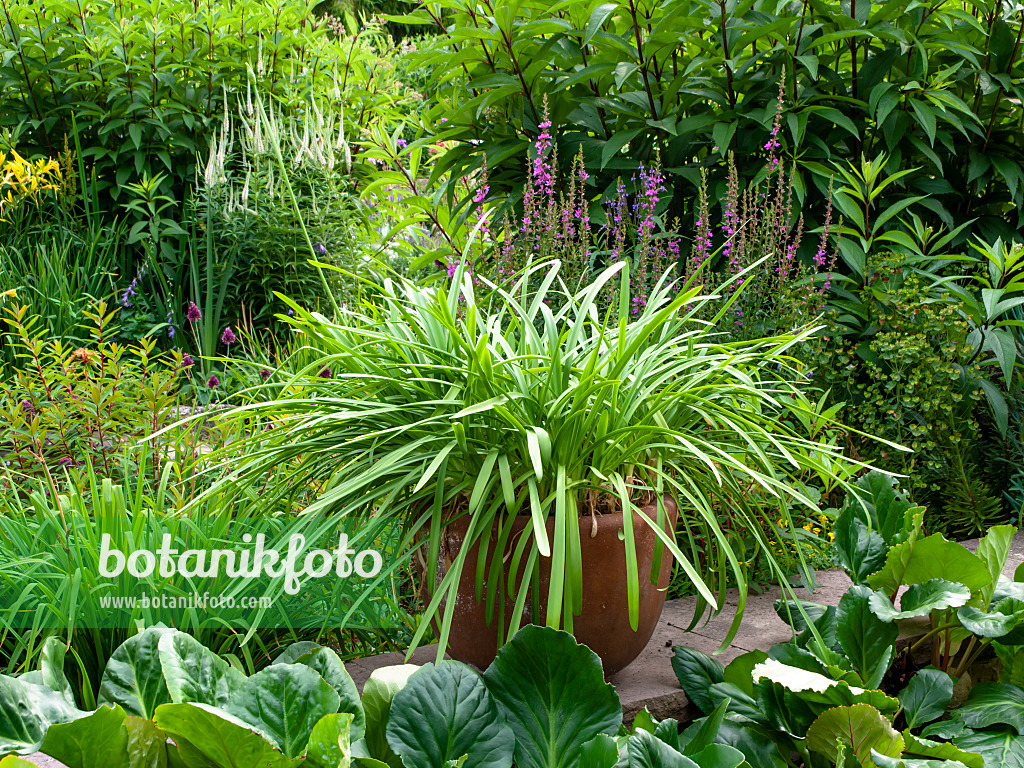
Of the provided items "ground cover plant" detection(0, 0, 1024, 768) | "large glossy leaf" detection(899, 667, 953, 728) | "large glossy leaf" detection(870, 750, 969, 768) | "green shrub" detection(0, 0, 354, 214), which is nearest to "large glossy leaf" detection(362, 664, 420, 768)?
"ground cover plant" detection(0, 0, 1024, 768)

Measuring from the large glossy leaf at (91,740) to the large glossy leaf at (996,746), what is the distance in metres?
1.38

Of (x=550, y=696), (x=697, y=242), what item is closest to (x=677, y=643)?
(x=550, y=696)

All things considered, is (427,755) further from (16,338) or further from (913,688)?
(16,338)

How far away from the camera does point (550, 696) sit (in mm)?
1241

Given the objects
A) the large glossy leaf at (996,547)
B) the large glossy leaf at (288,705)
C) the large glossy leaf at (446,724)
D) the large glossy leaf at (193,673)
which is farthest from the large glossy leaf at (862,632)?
the large glossy leaf at (193,673)

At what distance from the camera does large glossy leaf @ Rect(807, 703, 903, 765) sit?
1234 millimetres

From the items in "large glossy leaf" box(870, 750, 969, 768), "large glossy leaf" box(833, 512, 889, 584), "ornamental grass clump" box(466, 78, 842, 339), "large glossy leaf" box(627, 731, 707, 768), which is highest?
"ornamental grass clump" box(466, 78, 842, 339)

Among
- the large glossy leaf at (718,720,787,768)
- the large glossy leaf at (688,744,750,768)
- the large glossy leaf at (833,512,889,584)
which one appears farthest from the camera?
the large glossy leaf at (833,512,889,584)

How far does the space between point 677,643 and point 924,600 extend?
534 mm

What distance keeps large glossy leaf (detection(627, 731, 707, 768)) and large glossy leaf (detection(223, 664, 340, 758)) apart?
410 millimetres

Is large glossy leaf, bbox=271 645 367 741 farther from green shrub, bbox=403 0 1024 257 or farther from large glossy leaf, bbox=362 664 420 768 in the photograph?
green shrub, bbox=403 0 1024 257

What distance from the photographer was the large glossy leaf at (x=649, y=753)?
1081 millimetres

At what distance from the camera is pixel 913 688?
153 centimetres

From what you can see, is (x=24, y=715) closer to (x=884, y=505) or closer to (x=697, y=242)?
(x=884, y=505)
